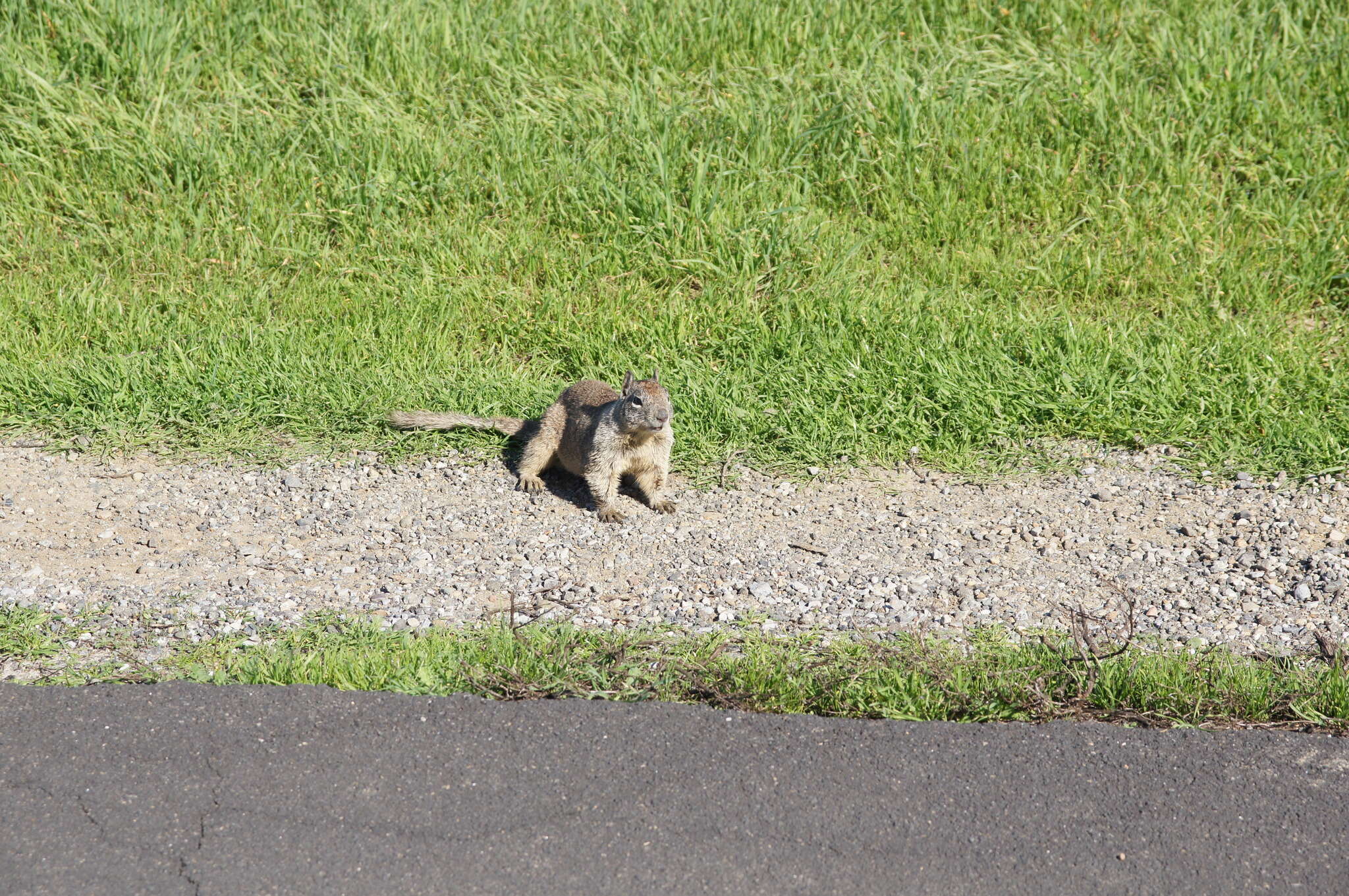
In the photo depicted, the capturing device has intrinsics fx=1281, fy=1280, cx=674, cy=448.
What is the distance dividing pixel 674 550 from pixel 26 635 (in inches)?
98.4

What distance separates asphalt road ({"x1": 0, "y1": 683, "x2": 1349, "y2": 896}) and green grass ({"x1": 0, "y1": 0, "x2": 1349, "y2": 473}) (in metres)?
2.43

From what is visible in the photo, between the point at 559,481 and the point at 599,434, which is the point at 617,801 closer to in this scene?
the point at 599,434

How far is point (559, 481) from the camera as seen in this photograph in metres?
6.39

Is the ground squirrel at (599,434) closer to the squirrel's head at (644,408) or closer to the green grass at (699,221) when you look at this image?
the squirrel's head at (644,408)

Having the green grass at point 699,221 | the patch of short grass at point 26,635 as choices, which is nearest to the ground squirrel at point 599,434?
the green grass at point 699,221

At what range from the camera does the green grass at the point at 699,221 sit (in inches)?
259

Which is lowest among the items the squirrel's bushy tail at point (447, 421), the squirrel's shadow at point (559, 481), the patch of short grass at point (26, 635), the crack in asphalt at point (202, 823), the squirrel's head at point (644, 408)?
the patch of short grass at point (26, 635)

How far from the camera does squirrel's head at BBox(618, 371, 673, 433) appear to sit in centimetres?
570

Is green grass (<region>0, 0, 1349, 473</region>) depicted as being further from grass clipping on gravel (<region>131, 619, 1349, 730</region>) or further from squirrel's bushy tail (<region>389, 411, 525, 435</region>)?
grass clipping on gravel (<region>131, 619, 1349, 730</region>)

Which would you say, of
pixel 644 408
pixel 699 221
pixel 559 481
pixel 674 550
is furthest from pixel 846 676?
pixel 699 221

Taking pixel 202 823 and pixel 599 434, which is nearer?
pixel 202 823

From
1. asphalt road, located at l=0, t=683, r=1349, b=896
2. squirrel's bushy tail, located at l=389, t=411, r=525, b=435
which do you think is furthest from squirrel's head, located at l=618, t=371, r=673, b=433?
asphalt road, located at l=0, t=683, r=1349, b=896

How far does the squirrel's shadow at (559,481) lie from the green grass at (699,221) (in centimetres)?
30

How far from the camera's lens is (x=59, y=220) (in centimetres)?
784
